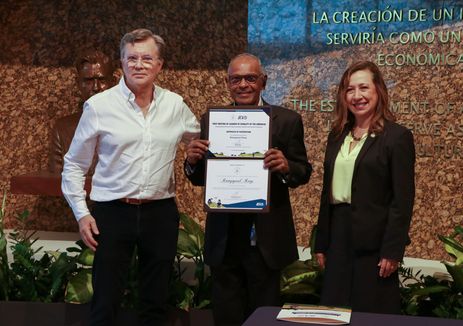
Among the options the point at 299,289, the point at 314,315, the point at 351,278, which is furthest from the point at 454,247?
the point at 314,315

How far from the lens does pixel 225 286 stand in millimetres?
3369

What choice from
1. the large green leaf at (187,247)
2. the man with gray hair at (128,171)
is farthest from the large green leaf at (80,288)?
the man with gray hair at (128,171)

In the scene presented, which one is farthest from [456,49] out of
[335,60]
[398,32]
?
[335,60]

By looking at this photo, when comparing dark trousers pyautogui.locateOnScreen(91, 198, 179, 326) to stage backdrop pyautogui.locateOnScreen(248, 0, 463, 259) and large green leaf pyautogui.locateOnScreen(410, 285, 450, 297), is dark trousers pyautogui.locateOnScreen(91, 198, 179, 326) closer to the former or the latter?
large green leaf pyautogui.locateOnScreen(410, 285, 450, 297)

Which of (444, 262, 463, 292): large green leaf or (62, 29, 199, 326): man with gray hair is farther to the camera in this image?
(444, 262, 463, 292): large green leaf

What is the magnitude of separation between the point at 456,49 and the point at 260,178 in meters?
2.54

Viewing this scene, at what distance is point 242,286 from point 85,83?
2870 mm

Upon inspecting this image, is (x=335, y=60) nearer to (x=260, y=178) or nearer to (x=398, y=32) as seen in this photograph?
(x=398, y=32)

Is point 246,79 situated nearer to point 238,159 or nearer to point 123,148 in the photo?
point 238,159

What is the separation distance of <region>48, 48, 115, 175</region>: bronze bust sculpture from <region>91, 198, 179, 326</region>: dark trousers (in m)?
2.47

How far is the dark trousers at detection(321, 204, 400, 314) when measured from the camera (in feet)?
10.3

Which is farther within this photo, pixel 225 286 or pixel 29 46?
pixel 29 46

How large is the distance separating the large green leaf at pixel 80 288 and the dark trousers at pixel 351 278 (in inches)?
58.9

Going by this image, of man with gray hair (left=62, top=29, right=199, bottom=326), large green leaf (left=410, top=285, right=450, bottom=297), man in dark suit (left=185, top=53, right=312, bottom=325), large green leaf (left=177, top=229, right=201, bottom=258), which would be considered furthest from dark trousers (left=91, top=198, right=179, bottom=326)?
large green leaf (left=410, top=285, right=450, bottom=297)
